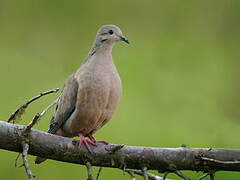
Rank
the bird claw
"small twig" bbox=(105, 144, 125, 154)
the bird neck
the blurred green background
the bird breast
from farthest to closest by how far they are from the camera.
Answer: the blurred green background
the bird neck
the bird breast
the bird claw
"small twig" bbox=(105, 144, 125, 154)

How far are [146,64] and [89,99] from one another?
7.30 feet

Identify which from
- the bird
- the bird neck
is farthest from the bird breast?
the bird neck

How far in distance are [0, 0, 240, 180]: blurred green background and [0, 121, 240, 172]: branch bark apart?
63.1 inches

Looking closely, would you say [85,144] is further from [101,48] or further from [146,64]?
[146,64]

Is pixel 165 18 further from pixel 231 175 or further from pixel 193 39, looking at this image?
pixel 231 175

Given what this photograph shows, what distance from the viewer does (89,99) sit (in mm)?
3373

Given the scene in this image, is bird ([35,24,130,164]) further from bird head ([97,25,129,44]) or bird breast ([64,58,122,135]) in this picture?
bird head ([97,25,129,44])

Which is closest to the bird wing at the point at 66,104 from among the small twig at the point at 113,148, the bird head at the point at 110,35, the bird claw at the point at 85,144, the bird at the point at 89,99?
the bird at the point at 89,99

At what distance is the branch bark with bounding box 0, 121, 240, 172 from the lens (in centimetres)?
263

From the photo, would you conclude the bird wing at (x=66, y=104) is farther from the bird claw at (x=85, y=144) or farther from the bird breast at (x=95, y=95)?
the bird claw at (x=85, y=144)

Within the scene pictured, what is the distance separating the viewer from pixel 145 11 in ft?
20.5

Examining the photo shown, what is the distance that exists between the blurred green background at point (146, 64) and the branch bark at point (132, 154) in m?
1.60

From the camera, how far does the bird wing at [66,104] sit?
3450 millimetres

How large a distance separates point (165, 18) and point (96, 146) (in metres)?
3.37
